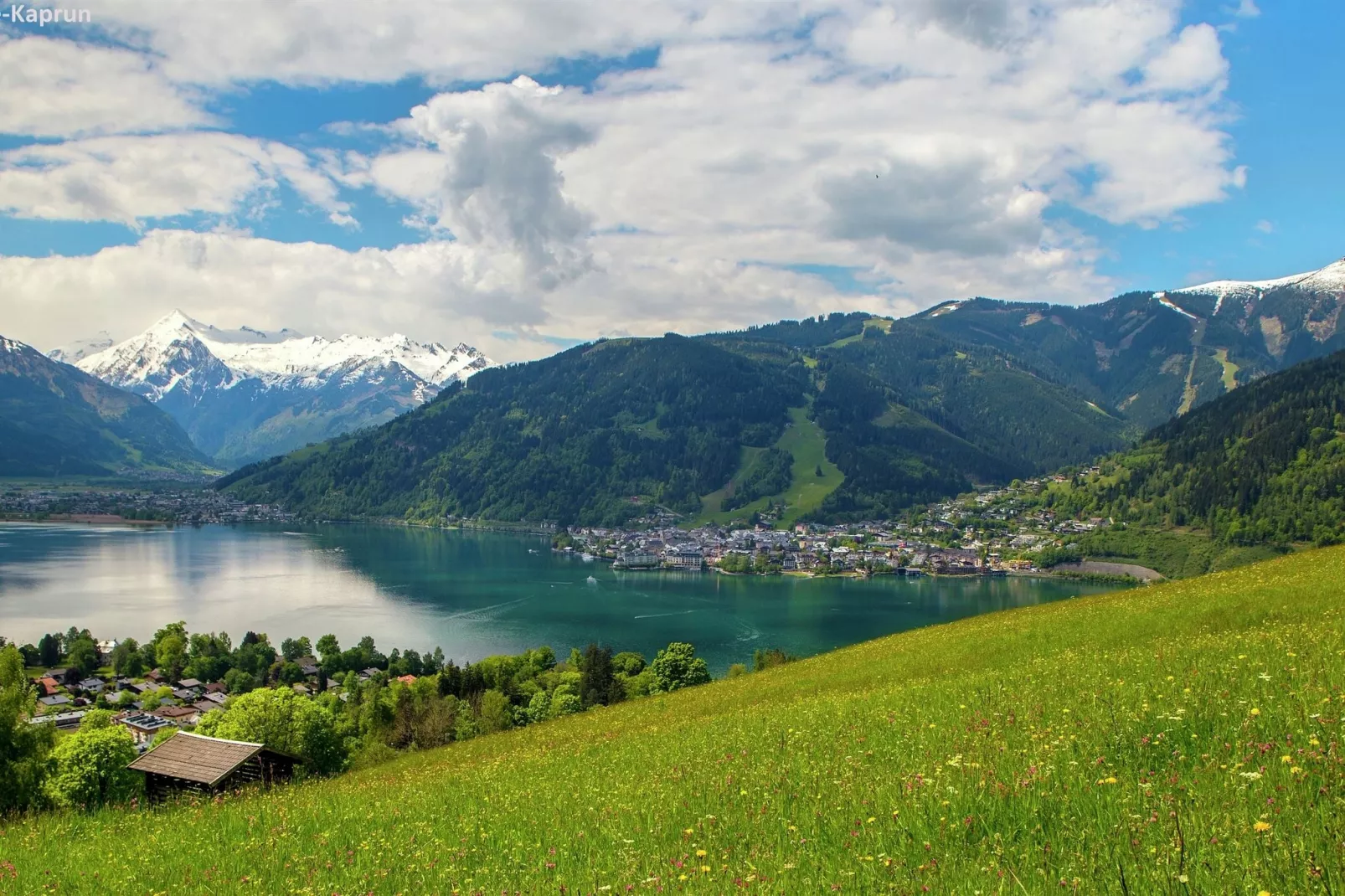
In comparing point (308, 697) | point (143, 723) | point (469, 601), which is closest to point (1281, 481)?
point (469, 601)

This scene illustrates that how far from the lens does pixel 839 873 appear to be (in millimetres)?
6262

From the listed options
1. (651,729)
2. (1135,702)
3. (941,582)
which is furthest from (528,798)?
(941,582)

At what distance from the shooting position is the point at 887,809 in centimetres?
791

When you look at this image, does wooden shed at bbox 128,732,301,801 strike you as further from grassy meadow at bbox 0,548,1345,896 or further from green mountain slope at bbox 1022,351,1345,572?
green mountain slope at bbox 1022,351,1345,572

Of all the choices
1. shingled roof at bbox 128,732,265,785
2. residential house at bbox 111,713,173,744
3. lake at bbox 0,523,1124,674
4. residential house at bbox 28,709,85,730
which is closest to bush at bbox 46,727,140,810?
shingled roof at bbox 128,732,265,785

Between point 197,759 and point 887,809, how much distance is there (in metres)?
20.8

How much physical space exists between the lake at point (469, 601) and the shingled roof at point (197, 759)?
255 ft

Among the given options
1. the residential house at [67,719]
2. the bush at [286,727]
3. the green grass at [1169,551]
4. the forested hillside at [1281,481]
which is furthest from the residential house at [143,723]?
the forested hillside at [1281,481]

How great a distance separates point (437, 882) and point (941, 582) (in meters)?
179

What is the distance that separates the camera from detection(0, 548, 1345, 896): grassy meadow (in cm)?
582

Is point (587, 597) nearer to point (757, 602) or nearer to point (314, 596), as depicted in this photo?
point (757, 602)

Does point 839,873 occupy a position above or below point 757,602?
above

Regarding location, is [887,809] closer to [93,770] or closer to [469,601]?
[93,770]

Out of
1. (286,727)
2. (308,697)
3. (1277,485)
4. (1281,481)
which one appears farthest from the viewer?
(1277,485)
